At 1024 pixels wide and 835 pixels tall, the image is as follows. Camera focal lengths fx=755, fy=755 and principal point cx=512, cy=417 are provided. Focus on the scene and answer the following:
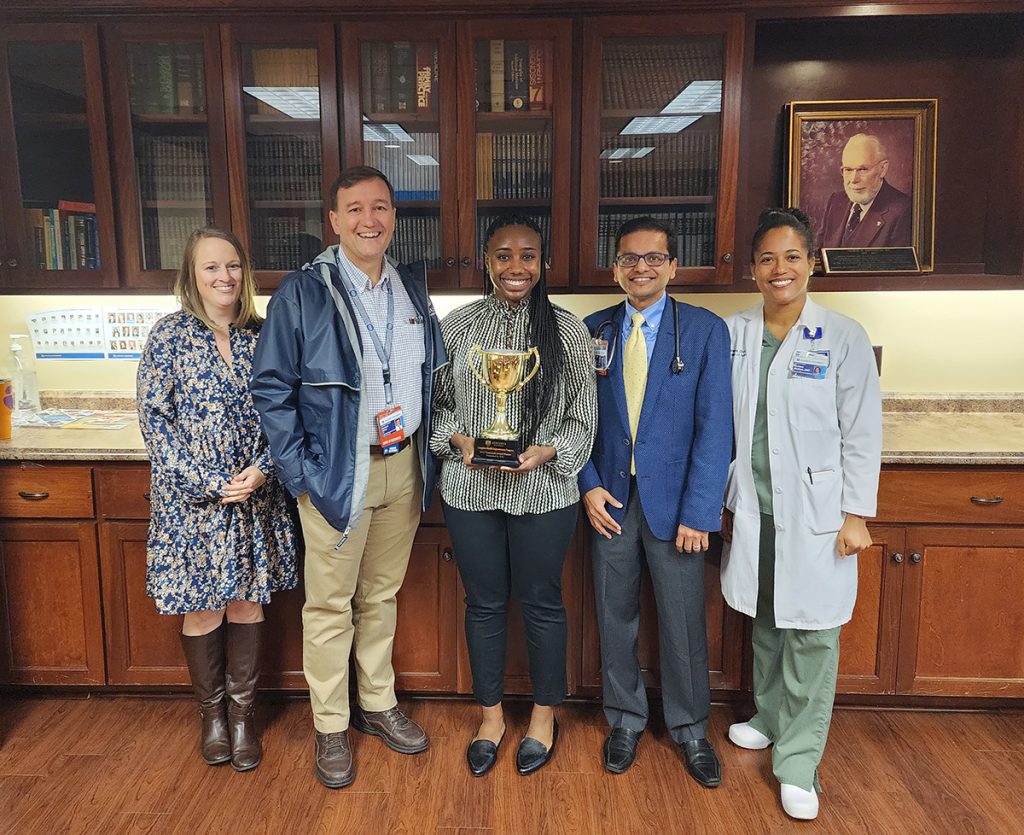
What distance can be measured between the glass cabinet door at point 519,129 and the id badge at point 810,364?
865mm

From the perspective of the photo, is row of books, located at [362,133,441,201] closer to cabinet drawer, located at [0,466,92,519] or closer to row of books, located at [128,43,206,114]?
row of books, located at [128,43,206,114]

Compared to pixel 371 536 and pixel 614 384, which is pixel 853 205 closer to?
pixel 614 384

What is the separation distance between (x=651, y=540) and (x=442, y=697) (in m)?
0.96

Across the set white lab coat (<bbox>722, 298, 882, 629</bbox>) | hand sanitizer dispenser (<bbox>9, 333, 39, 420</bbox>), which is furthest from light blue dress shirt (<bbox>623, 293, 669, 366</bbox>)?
hand sanitizer dispenser (<bbox>9, 333, 39, 420</bbox>)

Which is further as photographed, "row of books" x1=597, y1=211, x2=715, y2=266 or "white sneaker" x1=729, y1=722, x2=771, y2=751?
"row of books" x1=597, y1=211, x2=715, y2=266

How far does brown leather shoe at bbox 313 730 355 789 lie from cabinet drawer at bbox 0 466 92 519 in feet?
3.36

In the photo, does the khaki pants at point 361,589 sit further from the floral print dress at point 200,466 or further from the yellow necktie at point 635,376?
the yellow necktie at point 635,376

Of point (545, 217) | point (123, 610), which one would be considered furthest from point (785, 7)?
point (123, 610)

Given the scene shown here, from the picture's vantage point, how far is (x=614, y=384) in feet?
6.62

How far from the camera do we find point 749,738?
2250 millimetres

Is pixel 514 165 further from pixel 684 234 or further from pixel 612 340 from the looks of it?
pixel 612 340

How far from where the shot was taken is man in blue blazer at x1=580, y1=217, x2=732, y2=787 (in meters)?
1.96

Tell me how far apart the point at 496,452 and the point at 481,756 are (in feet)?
2.98

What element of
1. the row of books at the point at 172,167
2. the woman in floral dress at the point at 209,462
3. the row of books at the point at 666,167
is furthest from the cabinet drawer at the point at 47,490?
the row of books at the point at 666,167
